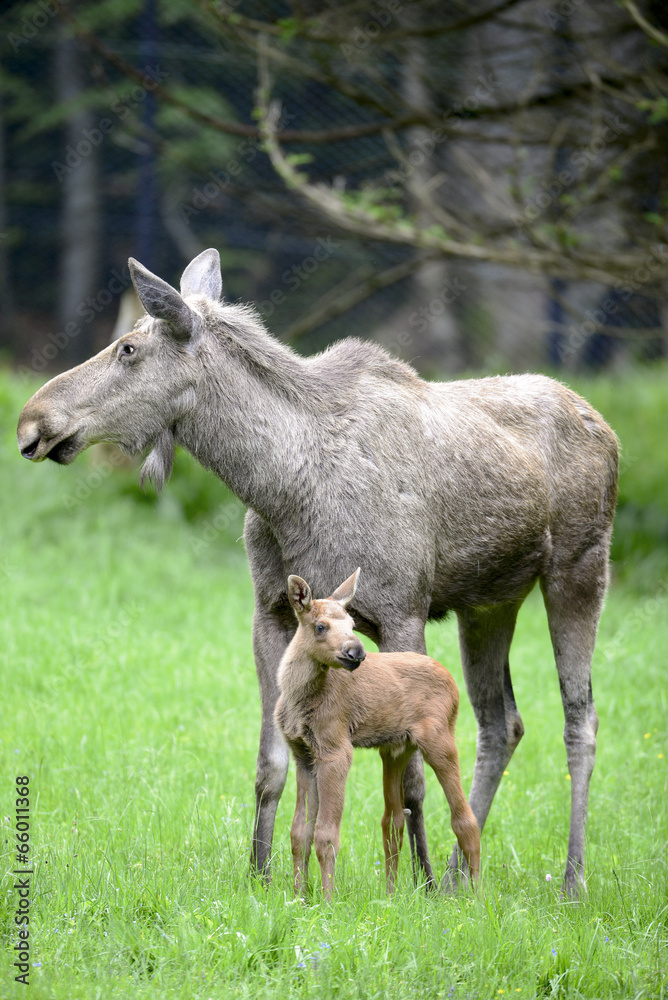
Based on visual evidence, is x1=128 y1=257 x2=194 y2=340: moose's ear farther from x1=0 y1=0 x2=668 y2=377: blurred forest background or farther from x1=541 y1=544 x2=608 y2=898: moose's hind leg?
x1=0 y1=0 x2=668 y2=377: blurred forest background

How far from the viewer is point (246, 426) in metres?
3.99

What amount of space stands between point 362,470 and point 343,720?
0.96 m

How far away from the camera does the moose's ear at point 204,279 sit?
4352 millimetres

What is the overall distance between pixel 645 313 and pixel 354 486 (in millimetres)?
9021

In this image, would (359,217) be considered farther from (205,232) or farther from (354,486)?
(354,486)

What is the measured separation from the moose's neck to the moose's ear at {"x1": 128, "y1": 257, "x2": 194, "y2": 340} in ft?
0.38

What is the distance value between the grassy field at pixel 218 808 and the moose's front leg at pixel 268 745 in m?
0.15

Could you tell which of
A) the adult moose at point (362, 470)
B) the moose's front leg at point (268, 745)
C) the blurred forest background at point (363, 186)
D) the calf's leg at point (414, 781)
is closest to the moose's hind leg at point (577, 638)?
the adult moose at point (362, 470)

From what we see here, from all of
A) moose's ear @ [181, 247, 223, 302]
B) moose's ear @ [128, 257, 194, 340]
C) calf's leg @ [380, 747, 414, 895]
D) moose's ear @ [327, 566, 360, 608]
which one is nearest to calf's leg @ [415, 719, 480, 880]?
calf's leg @ [380, 747, 414, 895]

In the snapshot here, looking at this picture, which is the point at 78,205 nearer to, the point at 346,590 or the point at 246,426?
the point at 246,426

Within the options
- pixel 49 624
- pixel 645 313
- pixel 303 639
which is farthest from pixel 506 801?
pixel 645 313

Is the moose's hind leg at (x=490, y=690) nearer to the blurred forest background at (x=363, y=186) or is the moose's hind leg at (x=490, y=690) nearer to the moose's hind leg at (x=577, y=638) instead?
the moose's hind leg at (x=577, y=638)

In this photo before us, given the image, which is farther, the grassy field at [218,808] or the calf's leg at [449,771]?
the calf's leg at [449,771]

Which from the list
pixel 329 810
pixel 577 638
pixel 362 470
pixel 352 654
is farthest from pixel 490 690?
pixel 352 654
